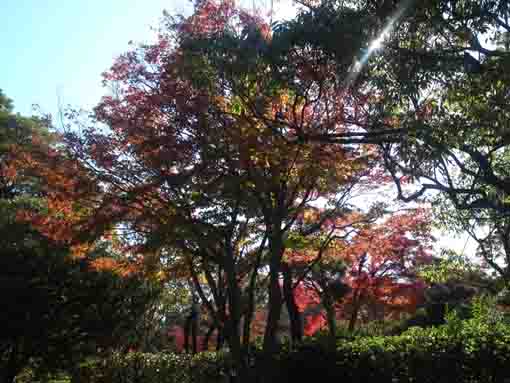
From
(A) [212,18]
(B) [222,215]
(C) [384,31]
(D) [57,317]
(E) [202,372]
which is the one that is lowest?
(E) [202,372]

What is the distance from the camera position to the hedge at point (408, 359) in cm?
627

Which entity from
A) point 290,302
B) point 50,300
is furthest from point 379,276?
point 50,300

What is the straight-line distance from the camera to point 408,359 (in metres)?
6.84

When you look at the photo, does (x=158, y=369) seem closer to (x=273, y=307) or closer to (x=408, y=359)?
(x=273, y=307)

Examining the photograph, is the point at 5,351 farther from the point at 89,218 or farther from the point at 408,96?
the point at 408,96

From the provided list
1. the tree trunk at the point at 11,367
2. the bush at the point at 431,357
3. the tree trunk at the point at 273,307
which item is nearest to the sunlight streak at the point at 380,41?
the tree trunk at the point at 273,307

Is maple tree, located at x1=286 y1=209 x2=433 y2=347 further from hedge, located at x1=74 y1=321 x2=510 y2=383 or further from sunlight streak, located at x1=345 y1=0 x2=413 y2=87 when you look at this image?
sunlight streak, located at x1=345 y1=0 x2=413 y2=87

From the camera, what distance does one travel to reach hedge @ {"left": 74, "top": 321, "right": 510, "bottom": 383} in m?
6.27

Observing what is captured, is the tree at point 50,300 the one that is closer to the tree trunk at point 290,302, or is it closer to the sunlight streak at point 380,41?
the tree trunk at point 290,302

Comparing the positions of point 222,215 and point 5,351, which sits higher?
point 222,215

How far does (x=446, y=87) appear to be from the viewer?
5348 mm

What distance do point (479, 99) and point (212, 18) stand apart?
420cm

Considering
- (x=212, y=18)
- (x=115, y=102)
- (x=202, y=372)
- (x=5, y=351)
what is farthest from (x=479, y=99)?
(x=5, y=351)

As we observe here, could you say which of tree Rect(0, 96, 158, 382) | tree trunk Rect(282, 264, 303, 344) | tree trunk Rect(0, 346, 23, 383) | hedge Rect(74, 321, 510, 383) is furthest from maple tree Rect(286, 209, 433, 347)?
tree trunk Rect(0, 346, 23, 383)
